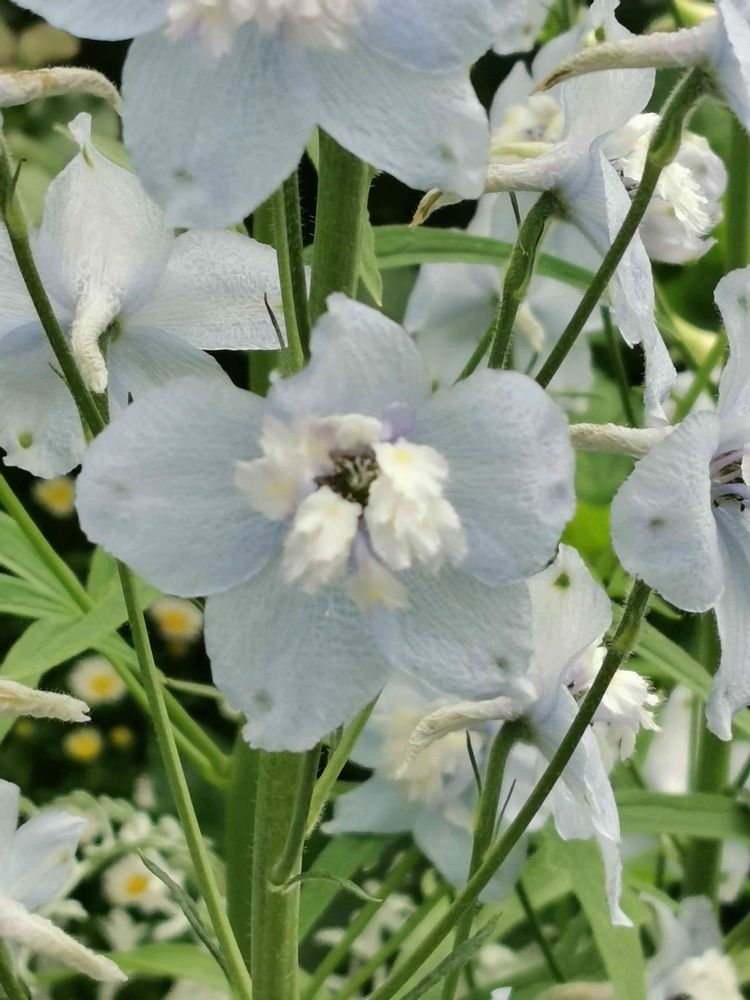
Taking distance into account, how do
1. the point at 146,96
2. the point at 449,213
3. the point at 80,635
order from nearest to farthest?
the point at 146,96 → the point at 80,635 → the point at 449,213

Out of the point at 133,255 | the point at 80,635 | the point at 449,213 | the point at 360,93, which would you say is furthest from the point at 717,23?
the point at 449,213

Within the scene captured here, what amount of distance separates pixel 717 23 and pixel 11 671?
386mm

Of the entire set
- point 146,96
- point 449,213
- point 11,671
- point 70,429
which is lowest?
point 449,213

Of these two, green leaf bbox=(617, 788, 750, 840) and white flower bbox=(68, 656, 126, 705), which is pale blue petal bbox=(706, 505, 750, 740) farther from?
white flower bbox=(68, 656, 126, 705)

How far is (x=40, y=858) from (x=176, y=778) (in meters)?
0.08

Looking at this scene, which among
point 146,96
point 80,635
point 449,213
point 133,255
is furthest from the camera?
point 449,213

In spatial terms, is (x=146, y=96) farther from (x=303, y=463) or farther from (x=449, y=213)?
(x=449, y=213)

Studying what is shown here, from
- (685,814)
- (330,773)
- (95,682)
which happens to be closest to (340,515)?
(330,773)

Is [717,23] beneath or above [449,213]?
above

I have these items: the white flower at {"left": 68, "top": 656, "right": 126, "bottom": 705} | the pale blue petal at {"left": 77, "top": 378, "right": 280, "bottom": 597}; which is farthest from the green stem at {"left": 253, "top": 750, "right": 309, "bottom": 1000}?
the white flower at {"left": 68, "top": 656, "right": 126, "bottom": 705}

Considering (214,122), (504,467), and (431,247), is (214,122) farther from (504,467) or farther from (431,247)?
(431,247)

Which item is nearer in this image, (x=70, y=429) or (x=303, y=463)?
(x=303, y=463)

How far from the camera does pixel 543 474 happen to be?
0.31 metres

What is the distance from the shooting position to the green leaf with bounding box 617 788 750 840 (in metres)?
0.66
